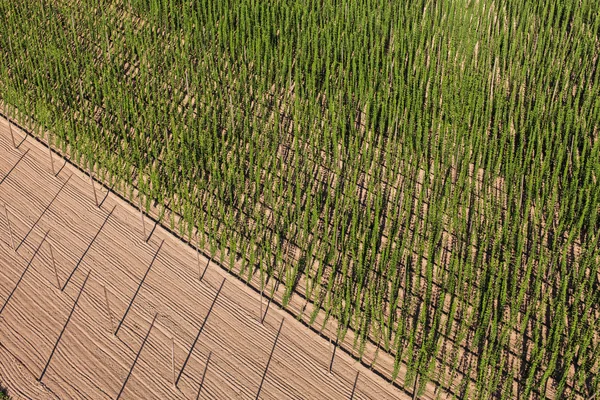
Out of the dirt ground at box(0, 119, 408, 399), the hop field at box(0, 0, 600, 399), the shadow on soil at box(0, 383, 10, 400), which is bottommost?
the shadow on soil at box(0, 383, 10, 400)

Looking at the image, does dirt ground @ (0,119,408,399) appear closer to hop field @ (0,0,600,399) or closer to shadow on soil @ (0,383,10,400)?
shadow on soil @ (0,383,10,400)

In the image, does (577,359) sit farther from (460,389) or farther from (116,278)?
(116,278)

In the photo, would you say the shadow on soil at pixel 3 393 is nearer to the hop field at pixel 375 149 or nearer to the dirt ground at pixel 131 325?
the dirt ground at pixel 131 325

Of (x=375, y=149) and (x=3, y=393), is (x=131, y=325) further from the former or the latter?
(x=375, y=149)

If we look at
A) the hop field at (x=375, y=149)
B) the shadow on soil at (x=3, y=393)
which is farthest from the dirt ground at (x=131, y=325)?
the hop field at (x=375, y=149)

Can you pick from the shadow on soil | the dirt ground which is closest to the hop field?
the dirt ground

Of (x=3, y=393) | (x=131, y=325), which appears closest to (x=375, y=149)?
(x=131, y=325)
